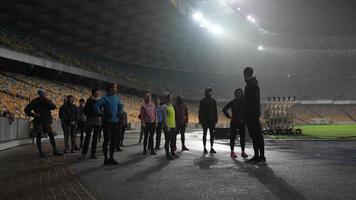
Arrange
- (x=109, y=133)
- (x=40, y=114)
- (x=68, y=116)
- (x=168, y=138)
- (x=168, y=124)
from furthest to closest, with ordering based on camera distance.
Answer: (x=68, y=116) → (x=40, y=114) → (x=168, y=124) → (x=168, y=138) → (x=109, y=133)

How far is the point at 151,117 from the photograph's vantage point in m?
12.3

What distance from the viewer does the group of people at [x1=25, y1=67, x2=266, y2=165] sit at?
9.37 m

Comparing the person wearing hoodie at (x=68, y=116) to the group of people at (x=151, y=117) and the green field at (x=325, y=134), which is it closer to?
the group of people at (x=151, y=117)

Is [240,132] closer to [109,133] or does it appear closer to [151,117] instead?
[151,117]

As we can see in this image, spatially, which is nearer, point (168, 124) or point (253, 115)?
point (253, 115)

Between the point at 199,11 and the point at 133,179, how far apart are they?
42.6 meters

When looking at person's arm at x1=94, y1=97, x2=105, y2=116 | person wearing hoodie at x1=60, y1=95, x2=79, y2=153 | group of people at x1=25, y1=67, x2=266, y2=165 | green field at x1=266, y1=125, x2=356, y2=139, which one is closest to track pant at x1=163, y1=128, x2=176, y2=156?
group of people at x1=25, y1=67, x2=266, y2=165

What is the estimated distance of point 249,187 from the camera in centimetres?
614

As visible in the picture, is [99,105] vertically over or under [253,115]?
over

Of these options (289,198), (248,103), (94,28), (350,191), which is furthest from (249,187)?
(94,28)

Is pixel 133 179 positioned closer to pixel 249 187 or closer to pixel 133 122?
pixel 249 187

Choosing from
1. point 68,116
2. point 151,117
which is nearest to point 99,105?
point 151,117

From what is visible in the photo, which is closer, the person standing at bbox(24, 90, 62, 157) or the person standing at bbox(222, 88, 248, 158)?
the person standing at bbox(222, 88, 248, 158)

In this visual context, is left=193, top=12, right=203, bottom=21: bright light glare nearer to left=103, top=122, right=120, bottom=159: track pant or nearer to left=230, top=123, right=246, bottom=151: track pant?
left=230, top=123, right=246, bottom=151: track pant
